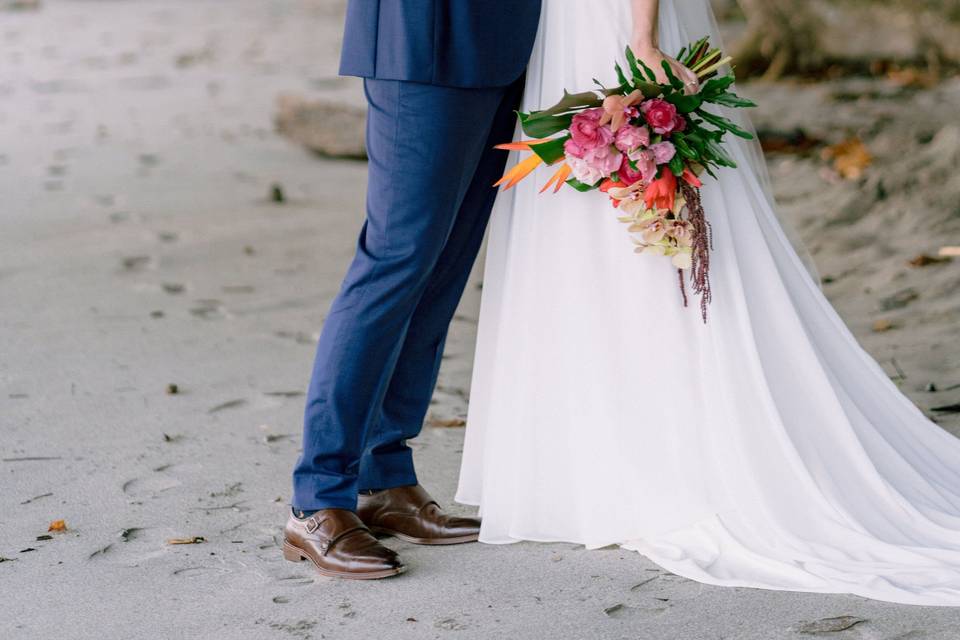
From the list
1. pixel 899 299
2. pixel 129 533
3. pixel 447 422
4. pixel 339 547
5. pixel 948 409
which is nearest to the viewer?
pixel 339 547

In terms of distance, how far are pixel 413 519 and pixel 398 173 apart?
2.64ft

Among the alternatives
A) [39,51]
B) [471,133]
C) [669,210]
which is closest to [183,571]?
[471,133]

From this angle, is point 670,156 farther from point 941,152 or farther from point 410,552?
point 941,152

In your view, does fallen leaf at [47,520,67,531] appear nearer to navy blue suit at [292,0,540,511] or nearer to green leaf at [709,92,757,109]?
navy blue suit at [292,0,540,511]

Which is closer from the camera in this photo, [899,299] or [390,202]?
[390,202]

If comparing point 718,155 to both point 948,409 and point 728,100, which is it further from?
point 948,409

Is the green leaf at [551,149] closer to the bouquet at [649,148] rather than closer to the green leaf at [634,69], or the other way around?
the bouquet at [649,148]

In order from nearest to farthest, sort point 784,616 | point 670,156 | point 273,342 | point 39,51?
point 784,616
point 670,156
point 273,342
point 39,51

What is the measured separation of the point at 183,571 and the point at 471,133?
1.12 m

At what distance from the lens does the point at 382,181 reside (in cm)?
258

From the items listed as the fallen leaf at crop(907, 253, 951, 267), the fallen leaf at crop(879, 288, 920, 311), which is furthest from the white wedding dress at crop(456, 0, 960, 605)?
the fallen leaf at crop(907, 253, 951, 267)

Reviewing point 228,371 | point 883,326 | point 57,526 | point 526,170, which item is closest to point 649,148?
point 526,170

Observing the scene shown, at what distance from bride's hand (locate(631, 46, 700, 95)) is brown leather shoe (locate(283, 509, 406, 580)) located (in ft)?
3.82

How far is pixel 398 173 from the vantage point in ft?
8.39
